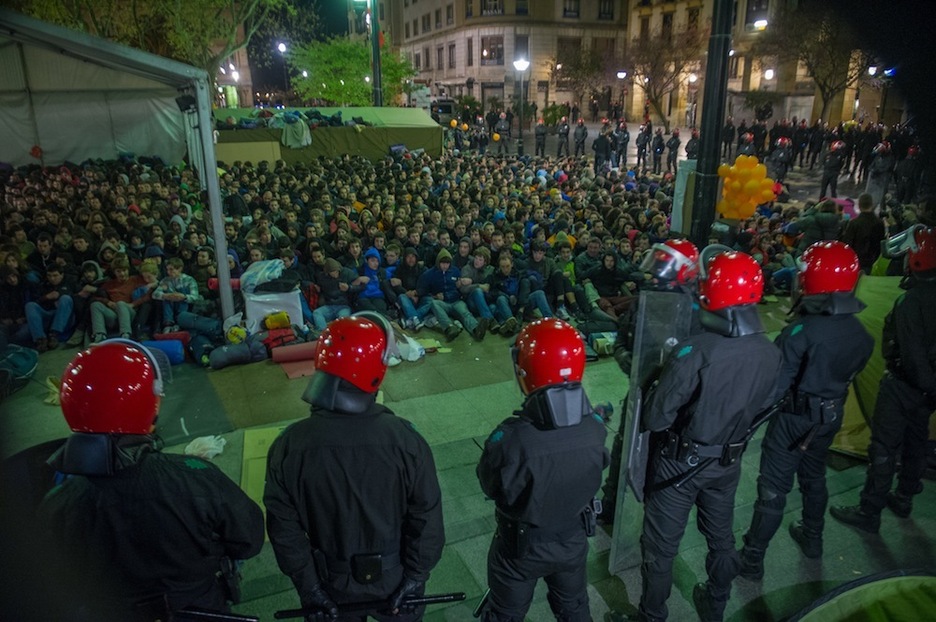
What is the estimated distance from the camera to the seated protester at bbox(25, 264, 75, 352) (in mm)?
7383

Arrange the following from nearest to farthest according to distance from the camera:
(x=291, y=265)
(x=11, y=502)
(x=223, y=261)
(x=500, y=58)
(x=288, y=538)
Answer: (x=11, y=502) < (x=288, y=538) < (x=223, y=261) < (x=291, y=265) < (x=500, y=58)

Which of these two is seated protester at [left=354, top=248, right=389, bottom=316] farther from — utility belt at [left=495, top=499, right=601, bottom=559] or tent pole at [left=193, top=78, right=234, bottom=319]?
utility belt at [left=495, top=499, right=601, bottom=559]

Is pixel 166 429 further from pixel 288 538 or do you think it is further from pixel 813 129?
pixel 813 129

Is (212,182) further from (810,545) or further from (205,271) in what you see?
(810,545)

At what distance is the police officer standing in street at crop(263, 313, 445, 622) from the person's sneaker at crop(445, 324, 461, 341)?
5.28m

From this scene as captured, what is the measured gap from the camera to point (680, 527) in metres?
3.25

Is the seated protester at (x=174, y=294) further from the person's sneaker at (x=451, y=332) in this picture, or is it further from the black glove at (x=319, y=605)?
the black glove at (x=319, y=605)

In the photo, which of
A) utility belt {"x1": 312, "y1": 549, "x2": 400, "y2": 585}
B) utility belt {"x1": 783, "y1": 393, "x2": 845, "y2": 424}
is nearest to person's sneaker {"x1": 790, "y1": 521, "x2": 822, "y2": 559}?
utility belt {"x1": 783, "y1": 393, "x2": 845, "y2": 424}

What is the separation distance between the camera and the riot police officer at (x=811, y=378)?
3568mm

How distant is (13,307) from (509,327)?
249 inches

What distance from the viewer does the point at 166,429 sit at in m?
5.70

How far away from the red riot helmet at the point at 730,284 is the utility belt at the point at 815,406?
33.8 inches

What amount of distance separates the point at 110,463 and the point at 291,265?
6.52 meters

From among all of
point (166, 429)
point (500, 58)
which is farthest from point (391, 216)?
point (500, 58)
